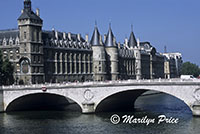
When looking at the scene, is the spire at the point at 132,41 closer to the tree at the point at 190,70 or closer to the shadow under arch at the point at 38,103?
the tree at the point at 190,70

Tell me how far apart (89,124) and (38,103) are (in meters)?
26.8

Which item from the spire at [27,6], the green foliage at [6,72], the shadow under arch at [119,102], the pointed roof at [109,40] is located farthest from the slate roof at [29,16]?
the shadow under arch at [119,102]

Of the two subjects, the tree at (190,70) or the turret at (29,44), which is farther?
the tree at (190,70)

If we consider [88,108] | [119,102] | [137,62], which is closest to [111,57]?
[137,62]

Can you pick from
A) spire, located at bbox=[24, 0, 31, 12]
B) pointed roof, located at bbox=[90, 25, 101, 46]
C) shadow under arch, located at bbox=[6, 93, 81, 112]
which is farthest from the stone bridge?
pointed roof, located at bbox=[90, 25, 101, 46]

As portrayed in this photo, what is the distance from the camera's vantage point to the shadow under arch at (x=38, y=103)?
3071 inches

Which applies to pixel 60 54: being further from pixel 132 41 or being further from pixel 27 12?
pixel 132 41

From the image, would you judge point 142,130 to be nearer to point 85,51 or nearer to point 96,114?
point 96,114

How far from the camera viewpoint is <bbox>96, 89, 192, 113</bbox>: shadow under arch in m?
68.8

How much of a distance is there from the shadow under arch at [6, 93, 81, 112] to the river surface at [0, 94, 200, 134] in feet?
19.3

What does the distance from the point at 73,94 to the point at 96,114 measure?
5.76 meters

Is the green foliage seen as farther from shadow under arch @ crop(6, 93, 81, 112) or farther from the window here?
shadow under arch @ crop(6, 93, 81, 112)

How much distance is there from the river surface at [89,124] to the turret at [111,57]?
54734 mm

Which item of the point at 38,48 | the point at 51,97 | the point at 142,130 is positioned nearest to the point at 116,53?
the point at 38,48
